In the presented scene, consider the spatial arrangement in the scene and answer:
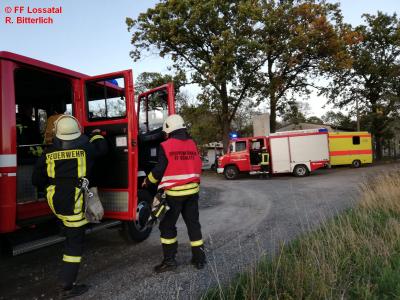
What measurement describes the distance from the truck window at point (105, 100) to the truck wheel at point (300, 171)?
1504cm

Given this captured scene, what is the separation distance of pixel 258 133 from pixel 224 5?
7724 millimetres

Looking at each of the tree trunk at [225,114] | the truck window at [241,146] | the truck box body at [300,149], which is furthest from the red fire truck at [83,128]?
the tree trunk at [225,114]

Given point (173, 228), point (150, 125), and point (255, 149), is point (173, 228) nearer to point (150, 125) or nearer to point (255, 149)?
point (150, 125)

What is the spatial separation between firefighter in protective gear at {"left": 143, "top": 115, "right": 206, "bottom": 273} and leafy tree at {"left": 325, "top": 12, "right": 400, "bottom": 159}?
28362 millimetres

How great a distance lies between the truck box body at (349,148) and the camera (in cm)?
2359

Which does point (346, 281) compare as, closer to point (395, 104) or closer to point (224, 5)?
point (224, 5)

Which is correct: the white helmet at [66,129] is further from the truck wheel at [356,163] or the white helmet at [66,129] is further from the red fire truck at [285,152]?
the truck wheel at [356,163]

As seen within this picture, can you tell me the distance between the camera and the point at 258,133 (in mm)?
22094

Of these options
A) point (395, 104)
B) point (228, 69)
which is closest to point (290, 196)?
point (228, 69)

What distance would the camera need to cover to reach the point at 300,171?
62.1 ft

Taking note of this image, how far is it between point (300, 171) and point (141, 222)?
1449 centimetres

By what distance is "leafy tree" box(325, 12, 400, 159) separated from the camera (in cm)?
3027

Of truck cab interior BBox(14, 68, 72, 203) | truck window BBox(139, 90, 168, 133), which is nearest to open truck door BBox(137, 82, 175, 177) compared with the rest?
truck window BBox(139, 90, 168, 133)

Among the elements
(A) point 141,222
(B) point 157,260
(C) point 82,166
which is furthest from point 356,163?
(C) point 82,166
